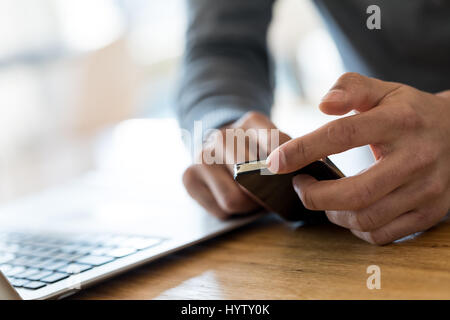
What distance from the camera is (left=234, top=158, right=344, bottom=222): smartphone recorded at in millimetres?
376

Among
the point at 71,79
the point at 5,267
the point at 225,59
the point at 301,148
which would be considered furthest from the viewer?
the point at 71,79

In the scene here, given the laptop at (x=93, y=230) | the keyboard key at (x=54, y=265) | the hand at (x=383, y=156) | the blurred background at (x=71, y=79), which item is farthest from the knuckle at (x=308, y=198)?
the blurred background at (x=71, y=79)

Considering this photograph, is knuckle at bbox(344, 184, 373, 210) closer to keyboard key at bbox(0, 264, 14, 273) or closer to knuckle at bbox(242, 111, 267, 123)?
knuckle at bbox(242, 111, 267, 123)

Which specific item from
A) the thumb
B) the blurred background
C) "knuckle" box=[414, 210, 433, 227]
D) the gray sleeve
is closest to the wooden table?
"knuckle" box=[414, 210, 433, 227]

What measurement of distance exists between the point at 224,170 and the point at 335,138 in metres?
0.20

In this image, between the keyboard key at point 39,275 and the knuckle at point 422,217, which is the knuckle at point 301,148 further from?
the keyboard key at point 39,275

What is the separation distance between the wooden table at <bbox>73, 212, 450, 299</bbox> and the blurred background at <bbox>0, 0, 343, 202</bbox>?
1.94 m

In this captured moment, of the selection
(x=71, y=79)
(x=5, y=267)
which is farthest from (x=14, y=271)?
(x=71, y=79)

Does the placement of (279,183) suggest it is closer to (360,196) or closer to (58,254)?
(360,196)

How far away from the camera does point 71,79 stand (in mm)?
3043

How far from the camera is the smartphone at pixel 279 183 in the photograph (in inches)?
14.8
